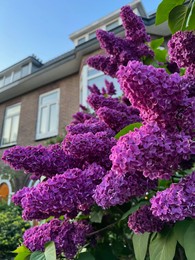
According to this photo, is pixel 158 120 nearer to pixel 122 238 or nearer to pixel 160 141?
pixel 160 141

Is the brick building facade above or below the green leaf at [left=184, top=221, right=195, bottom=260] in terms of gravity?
above

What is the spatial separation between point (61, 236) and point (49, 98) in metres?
9.32

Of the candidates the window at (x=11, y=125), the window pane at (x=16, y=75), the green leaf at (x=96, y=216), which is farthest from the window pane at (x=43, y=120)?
the green leaf at (x=96, y=216)

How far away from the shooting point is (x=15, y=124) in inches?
424

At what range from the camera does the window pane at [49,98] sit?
377 inches

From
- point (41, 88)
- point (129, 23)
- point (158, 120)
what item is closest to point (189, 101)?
point (158, 120)

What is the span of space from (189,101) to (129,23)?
2.12ft

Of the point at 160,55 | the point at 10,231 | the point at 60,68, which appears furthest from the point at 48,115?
the point at 160,55

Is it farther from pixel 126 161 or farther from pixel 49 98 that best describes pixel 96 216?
pixel 49 98

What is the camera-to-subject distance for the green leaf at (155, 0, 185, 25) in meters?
0.75

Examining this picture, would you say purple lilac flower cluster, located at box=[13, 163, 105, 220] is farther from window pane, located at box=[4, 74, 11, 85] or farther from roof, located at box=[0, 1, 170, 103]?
window pane, located at box=[4, 74, 11, 85]

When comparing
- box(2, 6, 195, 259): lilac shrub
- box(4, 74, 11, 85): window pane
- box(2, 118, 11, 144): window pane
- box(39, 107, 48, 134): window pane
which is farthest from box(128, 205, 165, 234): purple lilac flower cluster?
box(4, 74, 11, 85): window pane

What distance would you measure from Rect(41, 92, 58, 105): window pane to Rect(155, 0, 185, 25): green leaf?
348 inches

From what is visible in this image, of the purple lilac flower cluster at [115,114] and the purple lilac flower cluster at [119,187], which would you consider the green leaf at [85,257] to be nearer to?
the purple lilac flower cluster at [119,187]
